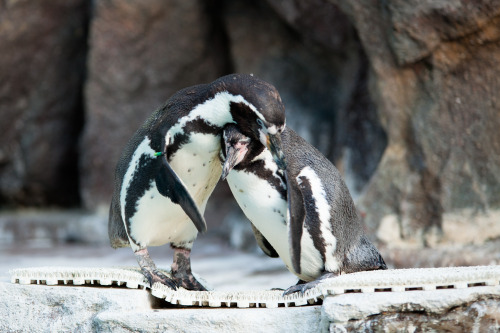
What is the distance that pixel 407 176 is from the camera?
14.3 ft

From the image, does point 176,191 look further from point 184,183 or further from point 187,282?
point 187,282

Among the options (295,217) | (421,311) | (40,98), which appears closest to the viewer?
(421,311)

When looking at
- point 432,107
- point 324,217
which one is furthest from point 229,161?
point 432,107

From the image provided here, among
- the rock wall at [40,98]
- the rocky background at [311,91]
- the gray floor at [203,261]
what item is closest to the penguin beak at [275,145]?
the gray floor at [203,261]

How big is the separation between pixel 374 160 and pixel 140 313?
123 inches

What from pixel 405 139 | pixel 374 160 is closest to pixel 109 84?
pixel 374 160

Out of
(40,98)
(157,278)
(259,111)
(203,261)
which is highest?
(40,98)

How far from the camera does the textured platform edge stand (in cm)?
203

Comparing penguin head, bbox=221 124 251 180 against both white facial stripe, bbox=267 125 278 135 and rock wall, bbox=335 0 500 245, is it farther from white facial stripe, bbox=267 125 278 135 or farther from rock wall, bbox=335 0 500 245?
rock wall, bbox=335 0 500 245

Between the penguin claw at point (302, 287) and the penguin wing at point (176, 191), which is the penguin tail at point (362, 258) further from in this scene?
the penguin wing at point (176, 191)

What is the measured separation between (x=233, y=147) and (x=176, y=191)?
22 centimetres

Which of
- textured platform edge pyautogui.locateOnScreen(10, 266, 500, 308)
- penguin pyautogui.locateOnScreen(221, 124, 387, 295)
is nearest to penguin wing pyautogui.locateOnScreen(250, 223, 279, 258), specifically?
penguin pyautogui.locateOnScreen(221, 124, 387, 295)

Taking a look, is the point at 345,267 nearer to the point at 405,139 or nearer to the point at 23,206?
the point at 405,139

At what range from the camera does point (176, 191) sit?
224cm
